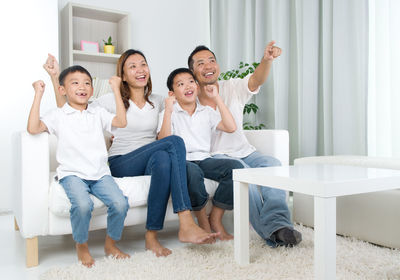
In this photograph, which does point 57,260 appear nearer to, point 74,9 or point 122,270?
point 122,270

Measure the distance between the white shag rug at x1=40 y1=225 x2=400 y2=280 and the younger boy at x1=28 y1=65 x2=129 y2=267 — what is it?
11 cm

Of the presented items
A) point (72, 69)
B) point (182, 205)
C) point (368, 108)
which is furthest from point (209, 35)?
point (182, 205)

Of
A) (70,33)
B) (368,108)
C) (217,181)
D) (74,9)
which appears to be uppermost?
(74,9)

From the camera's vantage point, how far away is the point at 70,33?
125 inches

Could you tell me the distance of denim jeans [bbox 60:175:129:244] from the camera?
1.47 metres

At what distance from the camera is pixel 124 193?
5.35ft

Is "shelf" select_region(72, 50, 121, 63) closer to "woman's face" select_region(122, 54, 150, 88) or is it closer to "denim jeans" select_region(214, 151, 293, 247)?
"woman's face" select_region(122, 54, 150, 88)

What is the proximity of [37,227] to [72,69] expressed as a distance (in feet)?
2.31

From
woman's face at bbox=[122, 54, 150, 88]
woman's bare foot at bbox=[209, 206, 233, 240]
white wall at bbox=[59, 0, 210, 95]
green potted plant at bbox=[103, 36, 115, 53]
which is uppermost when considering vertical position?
white wall at bbox=[59, 0, 210, 95]

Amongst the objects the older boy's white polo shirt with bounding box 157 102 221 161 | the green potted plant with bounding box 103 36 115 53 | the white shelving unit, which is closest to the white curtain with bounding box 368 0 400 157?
the older boy's white polo shirt with bounding box 157 102 221 161

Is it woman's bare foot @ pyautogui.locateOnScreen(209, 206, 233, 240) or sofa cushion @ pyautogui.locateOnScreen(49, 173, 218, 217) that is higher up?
sofa cushion @ pyautogui.locateOnScreen(49, 173, 218, 217)

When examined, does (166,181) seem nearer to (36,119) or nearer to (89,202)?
(89,202)

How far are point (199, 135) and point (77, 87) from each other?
63 cm

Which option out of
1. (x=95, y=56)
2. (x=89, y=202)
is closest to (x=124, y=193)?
(x=89, y=202)
